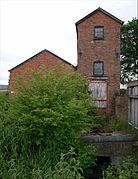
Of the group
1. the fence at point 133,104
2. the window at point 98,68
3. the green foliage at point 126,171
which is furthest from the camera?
the window at point 98,68

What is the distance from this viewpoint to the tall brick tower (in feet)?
80.3

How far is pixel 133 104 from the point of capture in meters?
17.9

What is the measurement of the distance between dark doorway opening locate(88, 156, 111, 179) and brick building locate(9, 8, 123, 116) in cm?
1049

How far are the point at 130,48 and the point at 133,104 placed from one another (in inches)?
893

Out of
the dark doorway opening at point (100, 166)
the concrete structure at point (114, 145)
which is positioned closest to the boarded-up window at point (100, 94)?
the dark doorway opening at point (100, 166)

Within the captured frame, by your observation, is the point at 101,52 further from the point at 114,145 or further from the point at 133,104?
the point at 114,145

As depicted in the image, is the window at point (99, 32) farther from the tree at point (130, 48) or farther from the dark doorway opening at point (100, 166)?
the tree at point (130, 48)

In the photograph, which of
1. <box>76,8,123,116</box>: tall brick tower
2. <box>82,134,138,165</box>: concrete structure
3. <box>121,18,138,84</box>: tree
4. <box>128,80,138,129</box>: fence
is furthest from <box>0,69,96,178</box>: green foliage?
<box>121,18,138,84</box>: tree

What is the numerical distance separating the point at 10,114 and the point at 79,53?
14.0 metres

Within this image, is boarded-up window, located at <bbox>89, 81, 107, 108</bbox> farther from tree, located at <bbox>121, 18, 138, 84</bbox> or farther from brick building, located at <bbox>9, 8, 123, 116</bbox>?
tree, located at <bbox>121, 18, 138, 84</bbox>

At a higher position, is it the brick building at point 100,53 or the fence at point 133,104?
the brick building at point 100,53

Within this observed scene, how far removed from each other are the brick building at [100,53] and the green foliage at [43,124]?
41.7ft

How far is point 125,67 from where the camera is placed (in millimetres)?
41250

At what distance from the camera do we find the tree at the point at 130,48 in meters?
39.9
